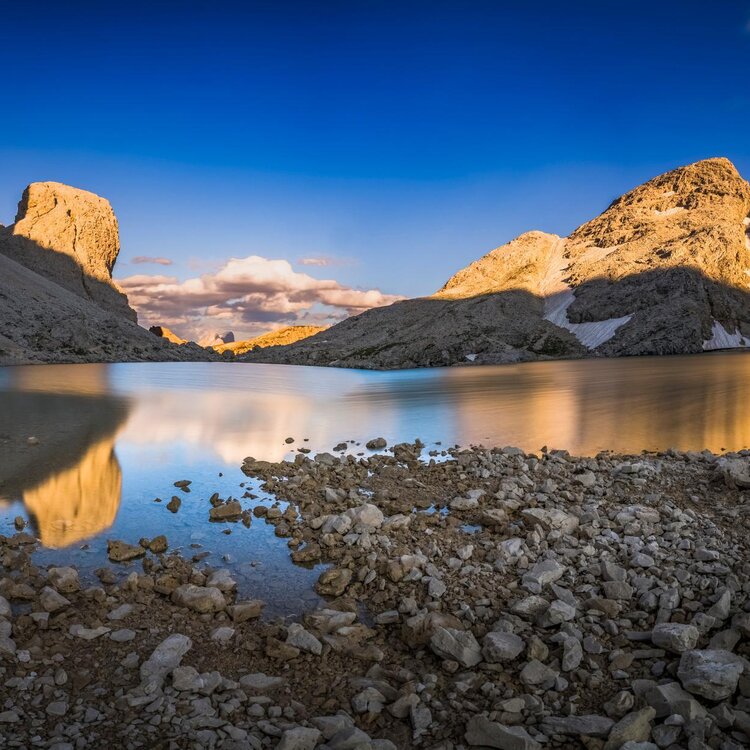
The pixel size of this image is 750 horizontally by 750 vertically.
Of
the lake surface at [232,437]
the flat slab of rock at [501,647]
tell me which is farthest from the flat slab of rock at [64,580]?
the flat slab of rock at [501,647]

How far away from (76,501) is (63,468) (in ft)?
18.1

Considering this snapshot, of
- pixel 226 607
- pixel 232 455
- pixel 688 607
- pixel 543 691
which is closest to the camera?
pixel 543 691

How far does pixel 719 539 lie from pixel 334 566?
320 inches

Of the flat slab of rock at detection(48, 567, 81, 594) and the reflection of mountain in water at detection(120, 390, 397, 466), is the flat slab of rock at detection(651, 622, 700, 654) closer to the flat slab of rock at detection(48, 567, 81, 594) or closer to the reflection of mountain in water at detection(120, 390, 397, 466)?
the flat slab of rock at detection(48, 567, 81, 594)

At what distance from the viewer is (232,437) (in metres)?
28.4

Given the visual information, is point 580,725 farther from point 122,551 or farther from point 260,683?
point 122,551

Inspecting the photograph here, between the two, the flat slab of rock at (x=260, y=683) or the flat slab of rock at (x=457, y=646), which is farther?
the flat slab of rock at (x=457, y=646)

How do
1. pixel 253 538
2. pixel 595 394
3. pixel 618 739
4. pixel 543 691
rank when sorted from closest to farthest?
pixel 618 739
pixel 543 691
pixel 253 538
pixel 595 394

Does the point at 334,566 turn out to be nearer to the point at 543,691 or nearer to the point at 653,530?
the point at 543,691

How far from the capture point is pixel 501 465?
18688 millimetres

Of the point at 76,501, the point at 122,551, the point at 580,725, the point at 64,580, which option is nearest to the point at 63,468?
the point at 76,501

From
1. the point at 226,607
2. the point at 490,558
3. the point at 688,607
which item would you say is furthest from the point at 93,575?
the point at 688,607

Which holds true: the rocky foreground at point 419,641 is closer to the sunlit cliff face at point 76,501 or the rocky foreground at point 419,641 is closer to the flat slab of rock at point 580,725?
the flat slab of rock at point 580,725

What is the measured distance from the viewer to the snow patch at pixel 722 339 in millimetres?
181375
